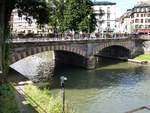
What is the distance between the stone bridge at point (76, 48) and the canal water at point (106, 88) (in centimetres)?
364

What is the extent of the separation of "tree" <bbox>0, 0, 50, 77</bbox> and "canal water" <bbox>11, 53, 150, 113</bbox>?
10345 millimetres

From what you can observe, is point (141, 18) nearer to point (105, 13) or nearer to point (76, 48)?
point (105, 13)

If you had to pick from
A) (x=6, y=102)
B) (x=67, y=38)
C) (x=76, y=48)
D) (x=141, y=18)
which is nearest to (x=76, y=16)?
(x=67, y=38)

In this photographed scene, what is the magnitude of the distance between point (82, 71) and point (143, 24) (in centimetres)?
7602

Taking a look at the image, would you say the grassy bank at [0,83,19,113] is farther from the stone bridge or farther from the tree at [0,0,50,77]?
the stone bridge

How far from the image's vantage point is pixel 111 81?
54938mm

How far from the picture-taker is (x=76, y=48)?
229 feet

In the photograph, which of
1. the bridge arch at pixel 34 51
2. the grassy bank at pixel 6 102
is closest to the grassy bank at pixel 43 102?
the grassy bank at pixel 6 102

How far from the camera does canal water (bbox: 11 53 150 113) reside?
38656 millimetres

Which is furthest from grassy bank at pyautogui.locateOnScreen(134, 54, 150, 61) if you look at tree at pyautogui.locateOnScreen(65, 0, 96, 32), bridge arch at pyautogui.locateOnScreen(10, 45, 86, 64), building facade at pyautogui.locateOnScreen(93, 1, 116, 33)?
building facade at pyautogui.locateOnScreen(93, 1, 116, 33)

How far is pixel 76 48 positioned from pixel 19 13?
117 ft

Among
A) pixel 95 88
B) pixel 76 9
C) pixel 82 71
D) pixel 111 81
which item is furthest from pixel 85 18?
pixel 95 88

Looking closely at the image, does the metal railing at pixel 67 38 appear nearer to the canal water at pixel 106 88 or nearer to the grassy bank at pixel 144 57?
the grassy bank at pixel 144 57

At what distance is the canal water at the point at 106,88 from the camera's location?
127ft
